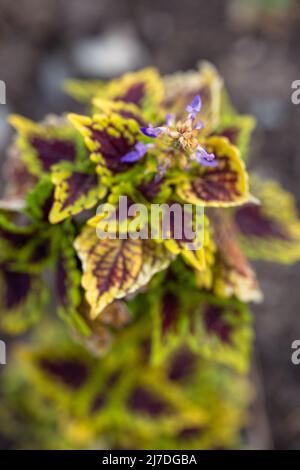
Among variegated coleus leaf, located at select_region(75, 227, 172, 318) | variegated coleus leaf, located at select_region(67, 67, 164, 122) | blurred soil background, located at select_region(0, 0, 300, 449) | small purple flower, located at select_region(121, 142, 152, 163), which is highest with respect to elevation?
blurred soil background, located at select_region(0, 0, 300, 449)

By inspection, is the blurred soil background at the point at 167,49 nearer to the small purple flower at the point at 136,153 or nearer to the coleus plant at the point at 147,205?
the coleus plant at the point at 147,205

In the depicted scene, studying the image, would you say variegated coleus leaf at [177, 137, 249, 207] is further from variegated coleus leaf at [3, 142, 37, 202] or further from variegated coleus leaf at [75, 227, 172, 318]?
variegated coleus leaf at [3, 142, 37, 202]

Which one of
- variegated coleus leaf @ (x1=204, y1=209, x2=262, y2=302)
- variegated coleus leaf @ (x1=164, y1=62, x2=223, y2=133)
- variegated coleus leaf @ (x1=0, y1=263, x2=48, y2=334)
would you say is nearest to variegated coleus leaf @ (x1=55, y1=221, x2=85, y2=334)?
variegated coleus leaf @ (x1=0, y1=263, x2=48, y2=334)

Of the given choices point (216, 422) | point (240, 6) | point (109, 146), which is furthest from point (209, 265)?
point (240, 6)

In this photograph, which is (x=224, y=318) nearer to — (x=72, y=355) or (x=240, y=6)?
(x=72, y=355)

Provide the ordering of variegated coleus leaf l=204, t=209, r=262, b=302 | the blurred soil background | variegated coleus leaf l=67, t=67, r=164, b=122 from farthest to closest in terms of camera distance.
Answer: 1. the blurred soil background
2. variegated coleus leaf l=67, t=67, r=164, b=122
3. variegated coleus leaf l=204, t=209, r=262, b=302
